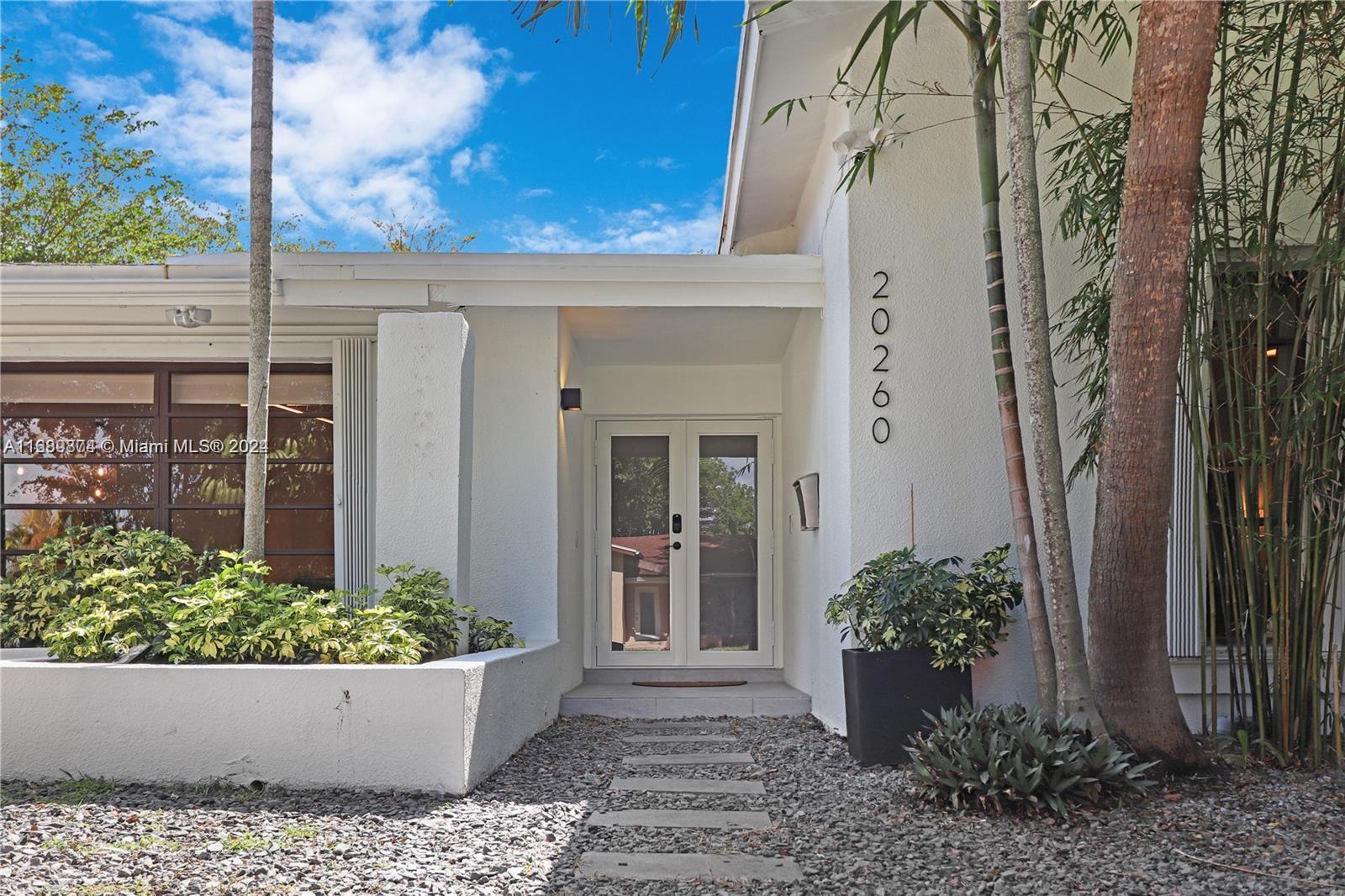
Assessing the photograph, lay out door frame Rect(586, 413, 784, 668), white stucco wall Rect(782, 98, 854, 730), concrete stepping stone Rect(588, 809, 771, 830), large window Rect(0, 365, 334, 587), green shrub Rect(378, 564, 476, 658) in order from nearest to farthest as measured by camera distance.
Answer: concrete stepping stone Rect(588, 809, 771, 830)
green shrub Rect(378, 564, 476, 658)
white stucco wall Rect(782, 98, 854, 730)
large window Rect(0, 365, 334, 587)
door frame Rect(586, 413, 784, 668)

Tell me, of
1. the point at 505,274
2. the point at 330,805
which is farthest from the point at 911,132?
the point at 330,805

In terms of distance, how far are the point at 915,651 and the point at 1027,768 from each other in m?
1.08

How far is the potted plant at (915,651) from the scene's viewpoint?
488 cm

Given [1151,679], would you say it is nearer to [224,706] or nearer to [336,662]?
[336,662]

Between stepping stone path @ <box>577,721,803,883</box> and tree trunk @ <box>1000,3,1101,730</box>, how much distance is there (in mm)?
1319

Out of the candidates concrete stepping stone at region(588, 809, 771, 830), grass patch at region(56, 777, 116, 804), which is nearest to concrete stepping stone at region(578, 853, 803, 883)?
concrete stepping stone at region(588, 809, 771, 830)

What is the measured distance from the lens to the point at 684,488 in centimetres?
812

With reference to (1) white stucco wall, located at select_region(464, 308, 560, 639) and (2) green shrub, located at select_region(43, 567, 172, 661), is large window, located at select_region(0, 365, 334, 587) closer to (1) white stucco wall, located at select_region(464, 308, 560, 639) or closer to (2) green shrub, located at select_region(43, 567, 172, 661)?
(1) white stucco wall, located at select_region(464, 308, 560, 639)

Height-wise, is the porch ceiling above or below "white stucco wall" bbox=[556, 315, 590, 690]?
above

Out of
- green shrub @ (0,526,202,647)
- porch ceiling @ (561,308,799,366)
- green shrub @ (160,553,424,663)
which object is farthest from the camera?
porch ceiling @ (561,308,799,366)

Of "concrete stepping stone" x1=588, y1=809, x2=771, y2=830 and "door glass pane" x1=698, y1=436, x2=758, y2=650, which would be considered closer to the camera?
"concrete stepping stone" x1=588, y1=809, x2=771, y2=830

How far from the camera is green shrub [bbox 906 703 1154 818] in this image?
381 centimetres

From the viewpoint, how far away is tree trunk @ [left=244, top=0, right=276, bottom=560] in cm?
591

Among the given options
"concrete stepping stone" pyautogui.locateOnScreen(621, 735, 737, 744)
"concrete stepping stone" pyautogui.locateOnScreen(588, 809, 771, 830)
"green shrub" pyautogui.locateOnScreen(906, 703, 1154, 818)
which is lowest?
"concrete stepping stone" pyautogui.locateOnScreen(621, 735, 737, 744)
